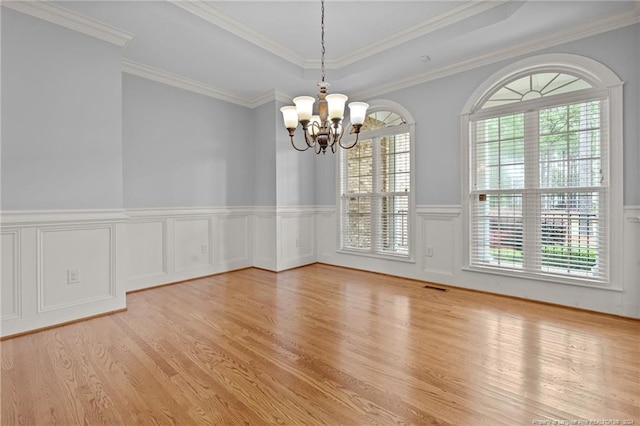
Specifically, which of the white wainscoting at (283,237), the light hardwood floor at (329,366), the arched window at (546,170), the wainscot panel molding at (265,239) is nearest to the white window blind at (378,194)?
the white wainscoting at (283,237)


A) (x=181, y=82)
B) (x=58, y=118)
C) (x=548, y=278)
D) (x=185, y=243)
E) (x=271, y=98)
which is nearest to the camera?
(x=58, y=118)

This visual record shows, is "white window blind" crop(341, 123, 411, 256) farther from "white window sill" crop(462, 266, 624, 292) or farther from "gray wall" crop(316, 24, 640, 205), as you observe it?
"white window sill" crop(462, 266, 624, 292)

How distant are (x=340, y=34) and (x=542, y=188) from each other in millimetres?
2739

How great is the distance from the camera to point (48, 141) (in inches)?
106

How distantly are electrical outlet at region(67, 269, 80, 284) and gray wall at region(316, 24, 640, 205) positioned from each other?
12.7 feet

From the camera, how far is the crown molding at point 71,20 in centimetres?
256

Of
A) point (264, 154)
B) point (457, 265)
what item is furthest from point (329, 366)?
point (264, 154)

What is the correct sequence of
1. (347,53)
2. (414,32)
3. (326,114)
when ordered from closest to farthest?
(326,114), (414,32), (347,53)

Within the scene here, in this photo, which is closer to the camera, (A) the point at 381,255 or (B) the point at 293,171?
(A) the point at 381,255

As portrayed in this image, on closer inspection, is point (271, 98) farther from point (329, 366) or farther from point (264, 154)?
point (329, 366)

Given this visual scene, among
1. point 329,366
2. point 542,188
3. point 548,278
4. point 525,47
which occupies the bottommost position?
point 329,366

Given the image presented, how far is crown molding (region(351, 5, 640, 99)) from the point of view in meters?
2.78

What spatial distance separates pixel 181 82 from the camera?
13.6 ft

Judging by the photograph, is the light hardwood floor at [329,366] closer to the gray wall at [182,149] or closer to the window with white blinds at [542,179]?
the window with white blinds at [542,179]
